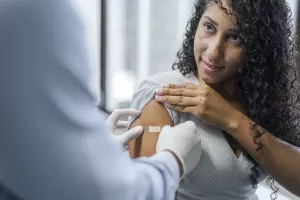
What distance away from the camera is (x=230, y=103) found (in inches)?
65.1

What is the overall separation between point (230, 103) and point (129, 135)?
42cm

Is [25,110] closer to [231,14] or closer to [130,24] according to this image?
[231,14]

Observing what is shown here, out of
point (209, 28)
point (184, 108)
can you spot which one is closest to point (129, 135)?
point (184, 108)

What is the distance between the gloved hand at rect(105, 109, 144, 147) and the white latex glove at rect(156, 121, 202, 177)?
0.28 feet

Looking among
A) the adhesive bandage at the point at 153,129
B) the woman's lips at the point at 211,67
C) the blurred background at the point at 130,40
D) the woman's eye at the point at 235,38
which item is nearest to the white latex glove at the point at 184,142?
the adhesive bandage at the point at 153,129

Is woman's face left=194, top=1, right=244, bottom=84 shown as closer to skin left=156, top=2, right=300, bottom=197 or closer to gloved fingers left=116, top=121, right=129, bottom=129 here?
skin left=156, top=2, right=300, bottom=197

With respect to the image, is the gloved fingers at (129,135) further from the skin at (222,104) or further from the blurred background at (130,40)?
the blurred background at (130,40)

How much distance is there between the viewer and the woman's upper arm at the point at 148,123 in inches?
58.4

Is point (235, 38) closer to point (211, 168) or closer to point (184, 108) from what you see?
point (184, 108)

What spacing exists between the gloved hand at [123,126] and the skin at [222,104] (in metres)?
0.11

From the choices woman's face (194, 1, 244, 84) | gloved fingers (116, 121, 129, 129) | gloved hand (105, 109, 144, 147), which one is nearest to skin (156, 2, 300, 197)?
woman's face (194, 1, 244, 84)

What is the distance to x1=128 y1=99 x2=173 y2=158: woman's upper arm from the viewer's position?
1.48m

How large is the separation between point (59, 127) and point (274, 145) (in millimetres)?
908

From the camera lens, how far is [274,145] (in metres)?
1.57
